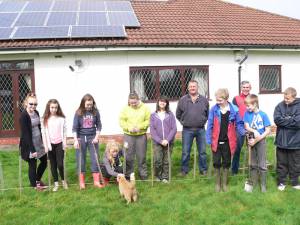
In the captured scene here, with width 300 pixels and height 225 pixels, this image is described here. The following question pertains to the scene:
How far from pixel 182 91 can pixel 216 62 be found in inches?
59.8

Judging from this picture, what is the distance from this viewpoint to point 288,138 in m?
6.21

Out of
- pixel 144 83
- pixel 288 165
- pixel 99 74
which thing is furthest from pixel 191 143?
pixel 99 74

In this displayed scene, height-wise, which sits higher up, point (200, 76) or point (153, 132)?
point (200, 76)

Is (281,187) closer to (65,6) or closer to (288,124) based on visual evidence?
(288,124)

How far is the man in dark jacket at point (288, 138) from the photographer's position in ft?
19.9

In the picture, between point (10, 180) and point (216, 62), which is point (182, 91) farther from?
point (10, 180)

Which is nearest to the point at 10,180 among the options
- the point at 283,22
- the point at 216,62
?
the point at 216,62

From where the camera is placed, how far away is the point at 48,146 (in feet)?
21.2

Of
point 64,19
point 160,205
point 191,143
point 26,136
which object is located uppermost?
point 64,19

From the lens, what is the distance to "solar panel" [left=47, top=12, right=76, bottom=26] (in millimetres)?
11805

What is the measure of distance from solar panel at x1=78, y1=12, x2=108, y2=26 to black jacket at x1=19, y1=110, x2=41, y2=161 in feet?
20.4

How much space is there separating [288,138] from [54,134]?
403 centimetres

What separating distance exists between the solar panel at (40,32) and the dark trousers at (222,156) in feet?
22.1

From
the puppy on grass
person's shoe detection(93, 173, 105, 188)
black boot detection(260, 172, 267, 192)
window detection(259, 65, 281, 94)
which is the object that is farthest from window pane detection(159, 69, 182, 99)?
the puppy on grass
